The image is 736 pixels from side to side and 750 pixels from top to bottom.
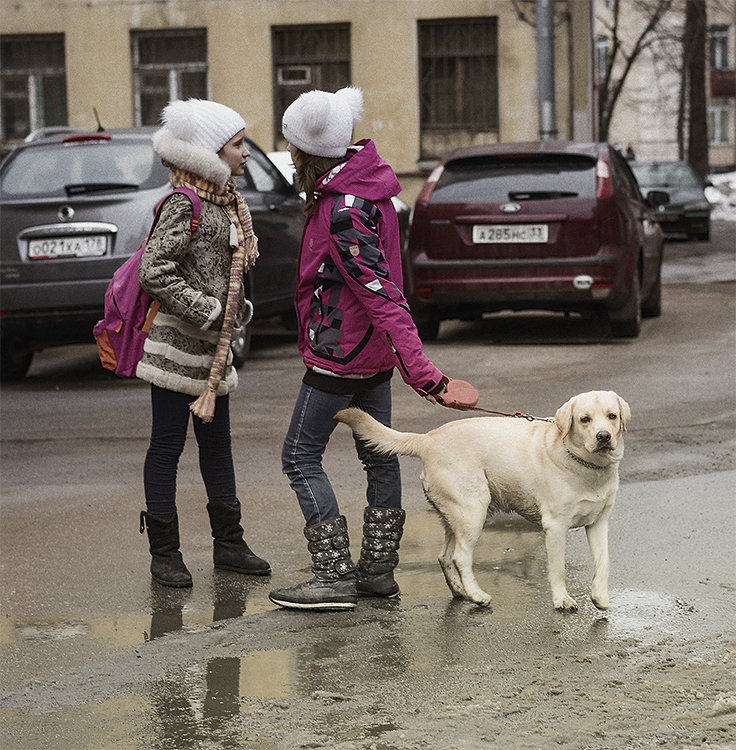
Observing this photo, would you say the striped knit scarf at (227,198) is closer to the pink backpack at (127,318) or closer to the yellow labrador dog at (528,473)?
the pink backpack at (127,318)

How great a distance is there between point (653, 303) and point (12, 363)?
6.04 m

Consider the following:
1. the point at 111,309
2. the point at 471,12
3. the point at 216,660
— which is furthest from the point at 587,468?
the point at 471,12

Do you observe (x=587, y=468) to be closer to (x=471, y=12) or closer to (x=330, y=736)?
(x=330, y=736)

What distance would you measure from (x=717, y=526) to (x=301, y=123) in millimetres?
2414

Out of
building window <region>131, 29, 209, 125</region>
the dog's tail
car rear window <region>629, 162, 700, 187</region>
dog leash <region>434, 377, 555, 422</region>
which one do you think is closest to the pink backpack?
the dog's tail

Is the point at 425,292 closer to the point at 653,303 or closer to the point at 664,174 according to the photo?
the point at 653,303

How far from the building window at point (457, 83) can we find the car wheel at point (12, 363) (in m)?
13.8

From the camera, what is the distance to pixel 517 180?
11.7 metres

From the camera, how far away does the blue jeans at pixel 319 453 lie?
193 inches

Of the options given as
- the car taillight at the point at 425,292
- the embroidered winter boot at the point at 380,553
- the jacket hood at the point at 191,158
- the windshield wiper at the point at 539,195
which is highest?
the jacket hood at the point at 191,158

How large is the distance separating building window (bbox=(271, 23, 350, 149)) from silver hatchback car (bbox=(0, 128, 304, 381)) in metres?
13.7

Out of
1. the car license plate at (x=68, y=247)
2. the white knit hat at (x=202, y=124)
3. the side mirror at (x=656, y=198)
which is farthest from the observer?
the side mirror at (x=656, y=198)

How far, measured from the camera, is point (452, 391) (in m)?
4.61

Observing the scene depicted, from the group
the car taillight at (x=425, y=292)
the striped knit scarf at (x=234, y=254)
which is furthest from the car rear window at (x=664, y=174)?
the striped knit scarf at (x=234, y=254)
